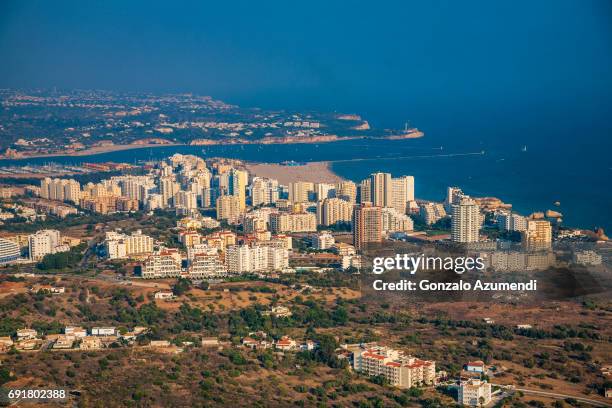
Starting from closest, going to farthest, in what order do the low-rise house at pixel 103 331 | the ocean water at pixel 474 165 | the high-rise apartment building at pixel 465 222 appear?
1. the low-rise house at pixel 103 331
2. the high-rise apartment building at pixel 465 222
3. the ocean water at pixel 474 165

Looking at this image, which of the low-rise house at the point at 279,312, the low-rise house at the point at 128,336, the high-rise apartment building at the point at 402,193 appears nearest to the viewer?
the low-rise house at the point at 128,336

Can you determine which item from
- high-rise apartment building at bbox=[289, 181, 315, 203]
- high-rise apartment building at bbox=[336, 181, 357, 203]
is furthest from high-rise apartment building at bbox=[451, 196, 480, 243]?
high-rise apartment building at bbox=[289, 181, 315, 203]

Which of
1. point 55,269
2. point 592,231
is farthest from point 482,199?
point 55,269

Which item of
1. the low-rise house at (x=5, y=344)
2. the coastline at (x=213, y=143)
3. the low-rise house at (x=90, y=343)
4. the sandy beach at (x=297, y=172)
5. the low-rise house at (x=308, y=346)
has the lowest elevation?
the low-rise house at (x=308, y=346)

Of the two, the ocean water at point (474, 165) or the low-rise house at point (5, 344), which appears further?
the ocean water at point (474, 165)

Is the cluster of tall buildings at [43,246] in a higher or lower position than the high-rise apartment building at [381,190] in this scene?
lower

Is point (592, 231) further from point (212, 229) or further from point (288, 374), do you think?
point (288, 374)

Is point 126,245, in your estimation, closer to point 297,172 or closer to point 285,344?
point 285,344

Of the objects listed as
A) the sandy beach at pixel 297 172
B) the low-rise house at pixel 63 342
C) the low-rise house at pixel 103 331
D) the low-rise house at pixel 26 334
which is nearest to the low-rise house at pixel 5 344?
the low-rise house at pixel 26 334

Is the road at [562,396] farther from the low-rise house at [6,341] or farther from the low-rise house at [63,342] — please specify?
the low-rise house at [6,341]
